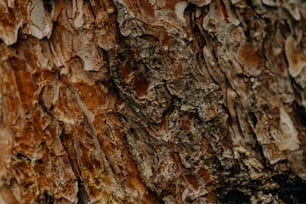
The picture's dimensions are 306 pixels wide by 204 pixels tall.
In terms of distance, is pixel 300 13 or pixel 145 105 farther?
pixel 145 105

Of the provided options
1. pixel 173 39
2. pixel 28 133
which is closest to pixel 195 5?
pixel 173 39

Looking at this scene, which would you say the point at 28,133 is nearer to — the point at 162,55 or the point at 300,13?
the point at 162,55

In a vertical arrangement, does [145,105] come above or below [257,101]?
above

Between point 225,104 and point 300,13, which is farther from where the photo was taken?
point 225,104

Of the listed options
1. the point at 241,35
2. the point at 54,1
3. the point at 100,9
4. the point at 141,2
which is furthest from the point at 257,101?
the point at 54,1

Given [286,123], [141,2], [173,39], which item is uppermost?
[141,2]

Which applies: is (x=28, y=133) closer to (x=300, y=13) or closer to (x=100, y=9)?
(x=100, y=9)
